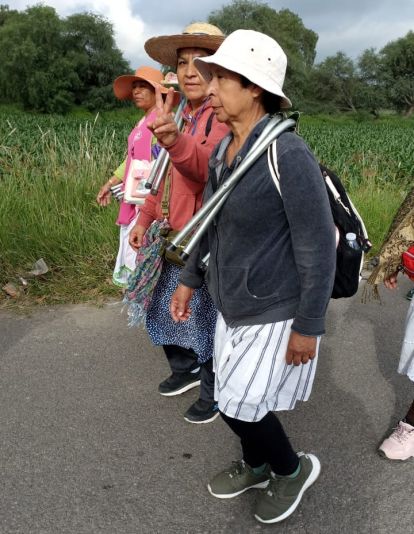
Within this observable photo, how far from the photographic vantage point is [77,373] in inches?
135

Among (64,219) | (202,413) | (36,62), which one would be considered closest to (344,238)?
(202,413)

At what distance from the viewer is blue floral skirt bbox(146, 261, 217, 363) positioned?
2.87 m

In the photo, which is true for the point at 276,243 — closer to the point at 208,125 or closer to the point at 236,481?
the point at 208,125

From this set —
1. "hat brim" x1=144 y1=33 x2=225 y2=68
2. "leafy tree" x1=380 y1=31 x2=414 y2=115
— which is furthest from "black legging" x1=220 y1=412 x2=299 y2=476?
"leafy tree" x1=380 y1=31 x2=414 y2=115

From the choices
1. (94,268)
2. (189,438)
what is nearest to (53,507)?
(189,438)

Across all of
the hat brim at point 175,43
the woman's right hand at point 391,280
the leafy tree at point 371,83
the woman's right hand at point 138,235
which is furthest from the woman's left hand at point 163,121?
the leafy tree at point 371,83

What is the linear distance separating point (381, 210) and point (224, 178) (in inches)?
178

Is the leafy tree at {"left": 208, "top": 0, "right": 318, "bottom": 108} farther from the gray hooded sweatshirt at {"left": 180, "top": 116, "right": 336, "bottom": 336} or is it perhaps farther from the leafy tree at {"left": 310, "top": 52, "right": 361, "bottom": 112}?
the gray hooded sweatshirt at {"left": 180, "top": 116, "right": 336, "bottom": 336}

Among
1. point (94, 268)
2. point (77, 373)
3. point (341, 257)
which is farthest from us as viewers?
point (94, 268)

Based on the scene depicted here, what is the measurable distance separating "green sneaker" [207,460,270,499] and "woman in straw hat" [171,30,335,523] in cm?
15

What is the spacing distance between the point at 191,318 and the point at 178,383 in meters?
0.54

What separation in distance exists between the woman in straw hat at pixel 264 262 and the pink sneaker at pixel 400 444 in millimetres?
628

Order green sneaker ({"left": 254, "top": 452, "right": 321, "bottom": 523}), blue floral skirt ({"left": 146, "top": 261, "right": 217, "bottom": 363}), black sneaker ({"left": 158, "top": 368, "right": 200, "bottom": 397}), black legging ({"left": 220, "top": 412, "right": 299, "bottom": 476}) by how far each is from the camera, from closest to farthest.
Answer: black legging ({"left": 220, "top": 412, "right": 299, "bottom": 476}) → green sneaker ({"left": 254, "top": 452, "right": 321, "bottom": 523}) → blue floral skirt ({"left": 146, "top": 261, "right": 217, "bottom": 363}) → black sneaker ({"left": 158, "top": 368, "right": 200, "bottom": 397})

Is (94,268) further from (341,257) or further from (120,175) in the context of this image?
(341,257)
